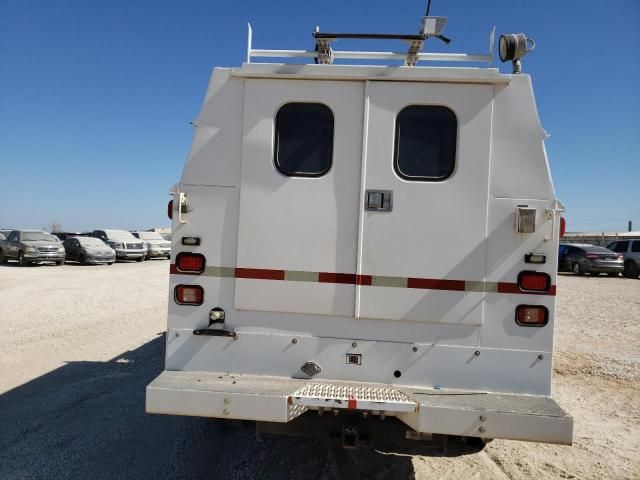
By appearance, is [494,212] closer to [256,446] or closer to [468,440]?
[468,440]

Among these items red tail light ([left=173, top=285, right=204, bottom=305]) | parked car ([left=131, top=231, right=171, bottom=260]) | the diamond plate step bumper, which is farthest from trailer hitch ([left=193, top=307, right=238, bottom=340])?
parked car ([left=131, top=231, right=171, bottom=260])

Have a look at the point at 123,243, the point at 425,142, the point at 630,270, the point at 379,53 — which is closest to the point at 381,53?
the point at 379,53

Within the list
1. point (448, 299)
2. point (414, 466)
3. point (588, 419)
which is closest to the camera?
point (448, 299)

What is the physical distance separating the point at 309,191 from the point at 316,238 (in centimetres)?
34

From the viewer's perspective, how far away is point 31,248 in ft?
65.3

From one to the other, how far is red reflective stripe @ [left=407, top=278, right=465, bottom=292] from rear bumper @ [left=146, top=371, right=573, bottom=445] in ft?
2.33

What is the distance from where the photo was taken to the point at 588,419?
496 cm

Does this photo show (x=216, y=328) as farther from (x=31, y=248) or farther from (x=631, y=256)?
(x=631, y=256)

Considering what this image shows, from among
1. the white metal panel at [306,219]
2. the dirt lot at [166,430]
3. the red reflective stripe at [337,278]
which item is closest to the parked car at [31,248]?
the dirt lot at [166,430]

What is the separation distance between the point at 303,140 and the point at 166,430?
3071mm

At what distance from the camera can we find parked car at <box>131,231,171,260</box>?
26.5m

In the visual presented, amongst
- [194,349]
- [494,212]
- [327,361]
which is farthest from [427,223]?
[194,349]

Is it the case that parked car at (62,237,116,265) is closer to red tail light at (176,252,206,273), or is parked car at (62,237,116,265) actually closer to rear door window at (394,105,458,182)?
red tail light at (176,252,206,273)

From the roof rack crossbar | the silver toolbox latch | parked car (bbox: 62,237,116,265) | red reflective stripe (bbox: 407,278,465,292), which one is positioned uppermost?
the roof rack crossbar
